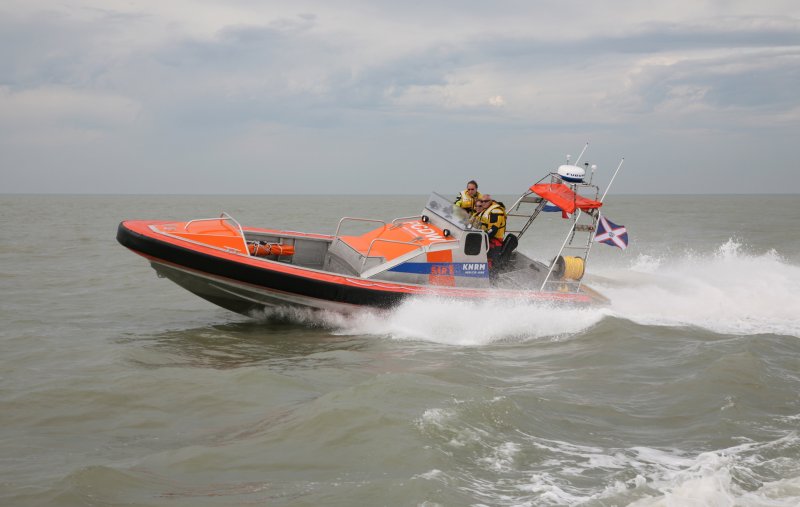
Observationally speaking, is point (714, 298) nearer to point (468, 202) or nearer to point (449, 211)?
point (468, 202)

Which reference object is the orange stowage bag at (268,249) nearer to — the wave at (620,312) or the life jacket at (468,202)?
the wave at (620,312)

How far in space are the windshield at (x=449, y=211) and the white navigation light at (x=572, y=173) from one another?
145 centimetres

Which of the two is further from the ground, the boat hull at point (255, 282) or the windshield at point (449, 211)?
the windshield at point (449, 211)

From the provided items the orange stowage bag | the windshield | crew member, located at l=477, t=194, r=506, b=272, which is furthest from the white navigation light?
the orange stowage bag

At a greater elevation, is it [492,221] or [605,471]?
[492,221]

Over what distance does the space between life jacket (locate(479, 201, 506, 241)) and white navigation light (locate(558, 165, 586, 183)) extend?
101 cm

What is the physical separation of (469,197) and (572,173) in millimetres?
1466

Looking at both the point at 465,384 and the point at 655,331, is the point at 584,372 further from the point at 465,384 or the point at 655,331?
the point at 655,331

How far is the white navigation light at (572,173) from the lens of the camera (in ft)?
34.0

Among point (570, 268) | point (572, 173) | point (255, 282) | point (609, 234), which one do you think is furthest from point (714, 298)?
point (255, 282)

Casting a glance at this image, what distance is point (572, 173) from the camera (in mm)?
10375

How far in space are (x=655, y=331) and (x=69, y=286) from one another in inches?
422

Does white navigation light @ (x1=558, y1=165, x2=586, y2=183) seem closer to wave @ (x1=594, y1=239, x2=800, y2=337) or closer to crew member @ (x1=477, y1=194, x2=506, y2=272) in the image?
crew member @ (x1=477, y1=194, x2=506, y2=272)

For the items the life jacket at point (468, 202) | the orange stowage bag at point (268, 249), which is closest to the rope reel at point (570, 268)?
the life jacket at point (468, 202)
